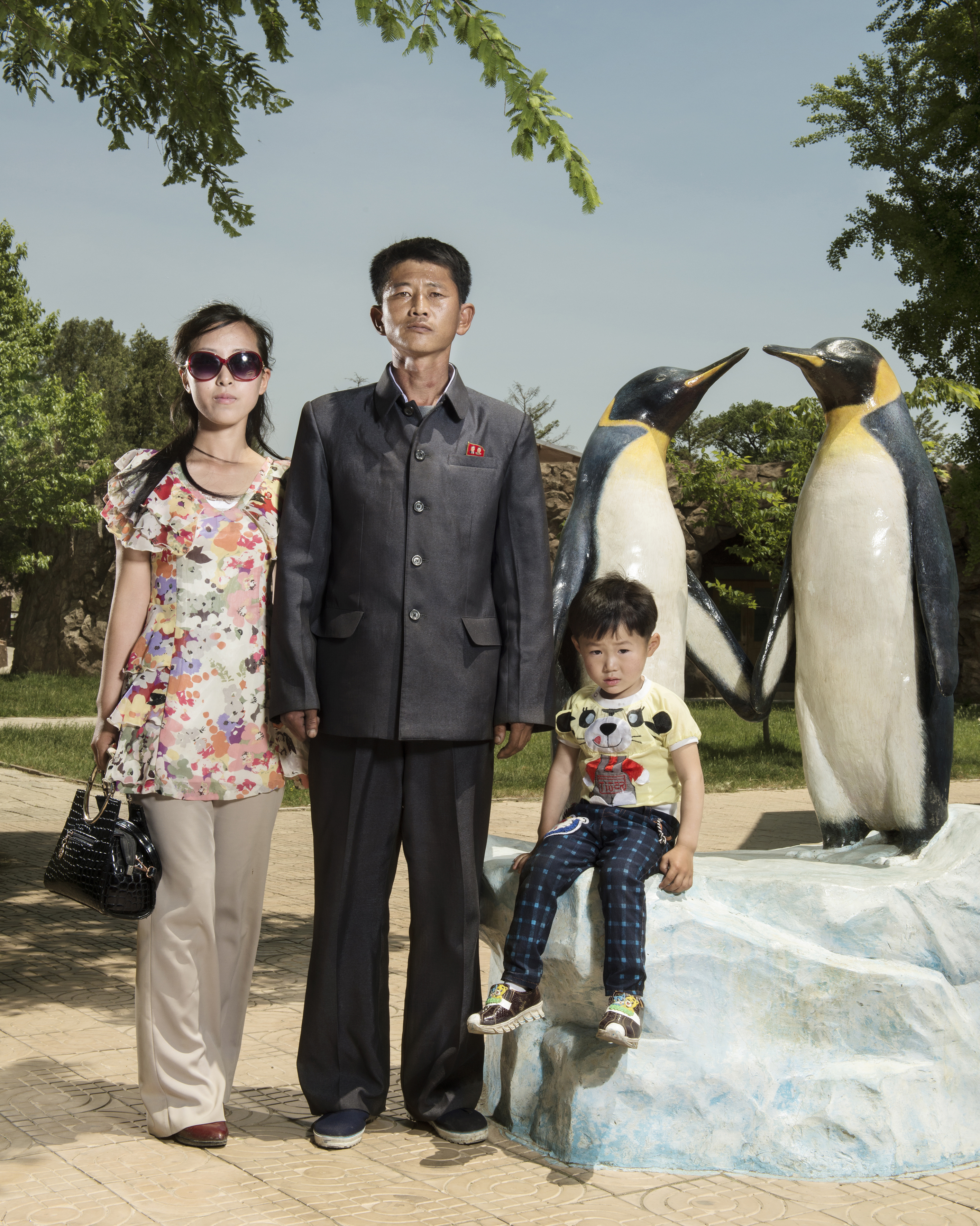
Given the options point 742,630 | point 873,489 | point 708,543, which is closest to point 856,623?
point 873,489

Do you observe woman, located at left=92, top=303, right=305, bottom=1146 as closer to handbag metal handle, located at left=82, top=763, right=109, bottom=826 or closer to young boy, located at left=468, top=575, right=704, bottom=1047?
handbag metal handle, located at left=82, top=763, right=109, bottom=826

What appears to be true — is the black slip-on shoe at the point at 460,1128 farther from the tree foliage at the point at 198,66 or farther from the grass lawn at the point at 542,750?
the grass lawn at the point at 542,750

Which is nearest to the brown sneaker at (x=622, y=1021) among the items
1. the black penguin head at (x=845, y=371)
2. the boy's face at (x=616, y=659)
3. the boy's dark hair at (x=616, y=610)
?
the boy's face at (x=616, y=659)

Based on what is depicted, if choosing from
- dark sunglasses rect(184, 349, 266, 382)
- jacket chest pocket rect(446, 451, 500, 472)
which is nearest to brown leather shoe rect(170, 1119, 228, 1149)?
jacket chest pocket rect(446, 451, 500, 472)

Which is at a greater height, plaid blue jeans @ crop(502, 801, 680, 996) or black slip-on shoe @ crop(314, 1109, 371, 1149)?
plaid blue jeans @ crop(502, 801, 680, 996)

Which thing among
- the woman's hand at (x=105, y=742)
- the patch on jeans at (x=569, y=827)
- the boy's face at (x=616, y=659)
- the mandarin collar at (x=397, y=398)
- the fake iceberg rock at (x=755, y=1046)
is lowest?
the fake iceberg rock at (x=755, y=1046)

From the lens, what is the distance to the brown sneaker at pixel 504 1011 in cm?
263

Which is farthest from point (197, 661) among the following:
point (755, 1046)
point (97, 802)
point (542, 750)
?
point (542, 750)

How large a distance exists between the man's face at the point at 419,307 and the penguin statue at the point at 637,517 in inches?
37.0

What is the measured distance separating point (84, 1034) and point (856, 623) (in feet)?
8.82

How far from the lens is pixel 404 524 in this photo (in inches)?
113

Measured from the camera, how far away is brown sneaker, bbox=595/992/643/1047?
8.42 feet

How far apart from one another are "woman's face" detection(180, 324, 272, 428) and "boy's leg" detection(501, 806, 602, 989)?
1.31 metres

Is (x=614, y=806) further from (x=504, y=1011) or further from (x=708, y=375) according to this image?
(x=708, y=375)
